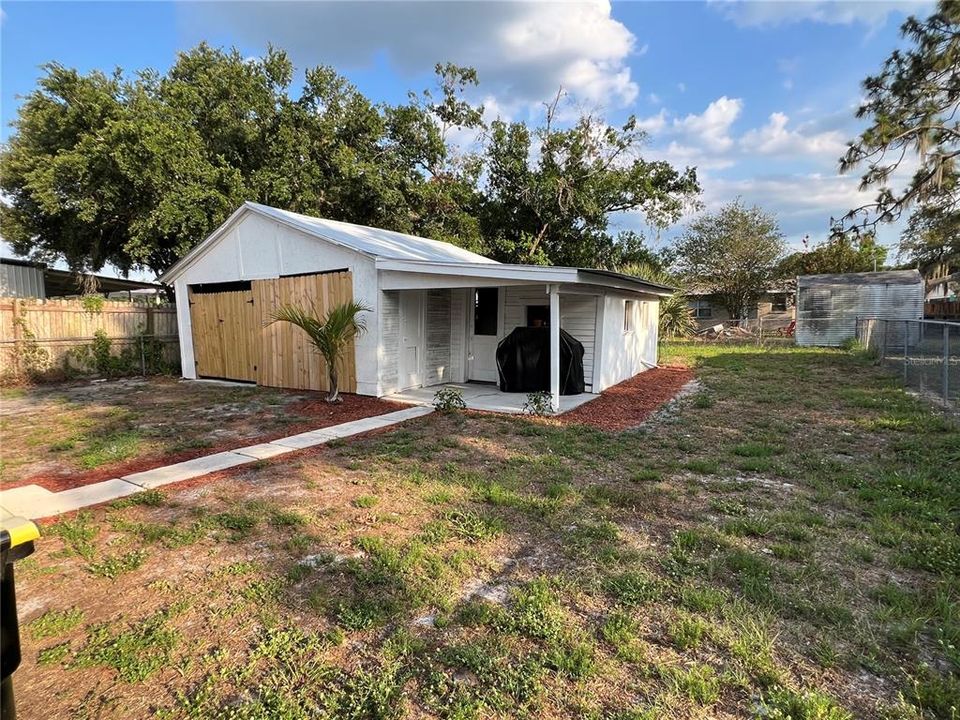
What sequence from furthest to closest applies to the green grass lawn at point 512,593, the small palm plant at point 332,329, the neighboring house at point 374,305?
the neighboring house at point 374,305, the small palm plant at point 332,329, the green grass lawn at point 512,593

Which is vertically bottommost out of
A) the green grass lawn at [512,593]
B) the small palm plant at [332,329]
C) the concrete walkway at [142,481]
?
the green grass lawn at [512,593]

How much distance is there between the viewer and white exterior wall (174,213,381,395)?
9062 mm

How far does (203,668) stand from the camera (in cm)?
228

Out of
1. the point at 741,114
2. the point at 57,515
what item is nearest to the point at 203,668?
the point at 57,515

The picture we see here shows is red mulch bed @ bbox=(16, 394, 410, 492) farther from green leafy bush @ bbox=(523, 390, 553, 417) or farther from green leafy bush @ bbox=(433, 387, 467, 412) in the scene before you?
green leafy bush @ bbox=(523, 390, 553, 417)

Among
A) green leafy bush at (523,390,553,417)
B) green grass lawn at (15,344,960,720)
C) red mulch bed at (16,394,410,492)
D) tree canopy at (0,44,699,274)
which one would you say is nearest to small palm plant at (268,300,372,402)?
red mulch bed at (16,394,410,492)

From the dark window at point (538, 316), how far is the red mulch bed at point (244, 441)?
10.9 ft

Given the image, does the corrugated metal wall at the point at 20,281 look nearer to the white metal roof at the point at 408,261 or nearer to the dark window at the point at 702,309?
the white metal roof at the point at 408,261

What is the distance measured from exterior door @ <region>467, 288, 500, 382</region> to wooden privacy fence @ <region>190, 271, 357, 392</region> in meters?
2.73

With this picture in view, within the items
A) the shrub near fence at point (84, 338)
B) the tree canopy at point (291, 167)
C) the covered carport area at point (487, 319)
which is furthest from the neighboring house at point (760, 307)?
the shrub near fence at point (84, 338)

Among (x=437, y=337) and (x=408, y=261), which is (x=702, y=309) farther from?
(x=408, y=261)

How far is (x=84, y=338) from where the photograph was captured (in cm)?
1184

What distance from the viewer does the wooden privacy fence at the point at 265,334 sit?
952 centimetres

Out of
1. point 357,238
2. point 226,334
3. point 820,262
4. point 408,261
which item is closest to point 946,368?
point 408,261
